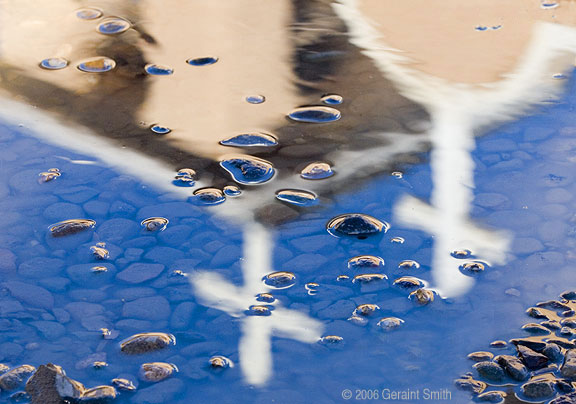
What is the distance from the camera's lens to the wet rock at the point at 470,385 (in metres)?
1.42

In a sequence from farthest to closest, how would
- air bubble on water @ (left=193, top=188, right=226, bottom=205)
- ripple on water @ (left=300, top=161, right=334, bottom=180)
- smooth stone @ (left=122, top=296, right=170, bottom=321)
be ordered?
ripple on water @ (left=300, top=161, right=334, bottom=180), air bubble on water @ (left=193, top=188, right=226, bottom=205), smooth stone @ (left=122, top=296, right=170, bottom=321)

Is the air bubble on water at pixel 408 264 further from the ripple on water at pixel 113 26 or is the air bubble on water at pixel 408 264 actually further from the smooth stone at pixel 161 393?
the ripple on water at pixel 113 26

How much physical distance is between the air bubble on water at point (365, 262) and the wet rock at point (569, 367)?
0.46 metres

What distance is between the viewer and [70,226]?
1842 mm

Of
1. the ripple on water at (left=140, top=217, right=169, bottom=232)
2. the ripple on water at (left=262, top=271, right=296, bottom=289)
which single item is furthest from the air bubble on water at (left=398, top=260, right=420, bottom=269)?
the ripple on water at (left=140, top=217, right=169, bottom=232)

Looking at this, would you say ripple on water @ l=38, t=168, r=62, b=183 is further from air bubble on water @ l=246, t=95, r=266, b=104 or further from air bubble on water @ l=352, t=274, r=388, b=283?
air bubble on water @ l=352, t=274, r=388, b=283

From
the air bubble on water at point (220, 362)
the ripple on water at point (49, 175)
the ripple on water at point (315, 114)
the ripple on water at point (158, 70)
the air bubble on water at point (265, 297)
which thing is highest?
the ripple on water at point (158, 70)

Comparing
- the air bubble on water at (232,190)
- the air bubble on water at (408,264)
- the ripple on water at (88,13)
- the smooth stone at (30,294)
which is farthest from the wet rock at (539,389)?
the ripple on water at (88,13)

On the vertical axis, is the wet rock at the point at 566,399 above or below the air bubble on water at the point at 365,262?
below

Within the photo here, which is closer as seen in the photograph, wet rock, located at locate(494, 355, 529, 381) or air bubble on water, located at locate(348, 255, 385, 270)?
wet rock, located at locate(494, 355, 529, 381)

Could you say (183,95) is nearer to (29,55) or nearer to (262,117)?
(262,117)

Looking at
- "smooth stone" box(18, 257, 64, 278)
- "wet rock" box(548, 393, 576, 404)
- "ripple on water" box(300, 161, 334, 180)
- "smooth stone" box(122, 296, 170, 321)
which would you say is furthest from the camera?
"ripple on water" box(300, 161, 334, 180)

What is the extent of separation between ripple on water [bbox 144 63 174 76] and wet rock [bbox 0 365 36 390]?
4.30 ft

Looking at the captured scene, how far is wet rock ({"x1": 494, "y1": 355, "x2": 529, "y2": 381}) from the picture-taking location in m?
1.44
